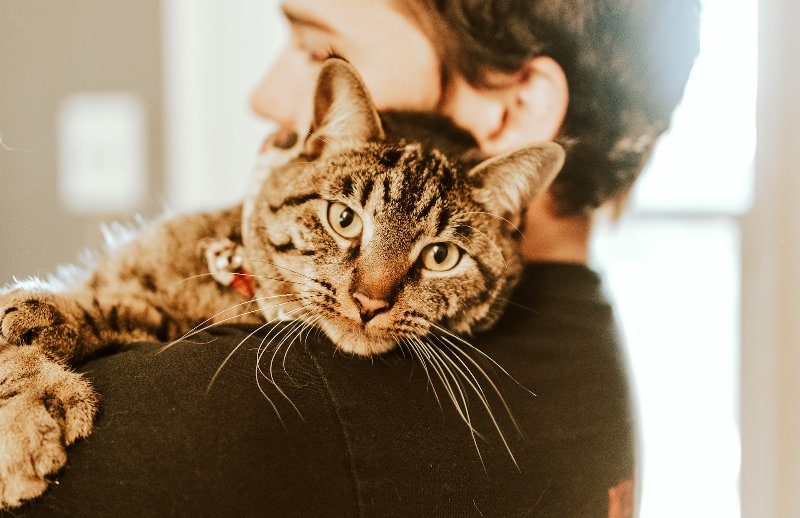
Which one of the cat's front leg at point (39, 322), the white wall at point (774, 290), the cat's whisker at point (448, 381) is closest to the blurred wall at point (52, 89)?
the cat's front leg at point (39, 322)

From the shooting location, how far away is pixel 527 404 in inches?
32.4

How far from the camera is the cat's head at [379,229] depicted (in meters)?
0.79

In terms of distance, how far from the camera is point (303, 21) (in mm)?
1023

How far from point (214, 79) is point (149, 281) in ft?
1.45

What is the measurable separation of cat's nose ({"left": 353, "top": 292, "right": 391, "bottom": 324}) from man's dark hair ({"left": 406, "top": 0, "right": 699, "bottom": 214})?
312 mm

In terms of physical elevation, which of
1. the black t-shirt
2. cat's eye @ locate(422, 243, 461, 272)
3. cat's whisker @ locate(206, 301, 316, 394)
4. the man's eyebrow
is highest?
the man's eyebrow

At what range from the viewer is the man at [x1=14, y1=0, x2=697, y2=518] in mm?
641

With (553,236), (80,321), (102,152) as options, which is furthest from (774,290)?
(102,152)

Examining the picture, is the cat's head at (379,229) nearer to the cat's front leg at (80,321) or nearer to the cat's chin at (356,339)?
the cat's chin at (356,339)

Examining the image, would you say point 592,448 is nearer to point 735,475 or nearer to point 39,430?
point 735,475

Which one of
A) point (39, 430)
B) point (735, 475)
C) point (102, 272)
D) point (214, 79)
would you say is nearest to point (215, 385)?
point (39, 430)

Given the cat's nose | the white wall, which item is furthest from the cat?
the white wall

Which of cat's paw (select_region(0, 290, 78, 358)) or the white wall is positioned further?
the white wall

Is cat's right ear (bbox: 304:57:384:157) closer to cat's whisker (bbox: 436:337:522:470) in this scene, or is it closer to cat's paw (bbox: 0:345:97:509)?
cat's whisker (bbox: 436:337:522:470)
